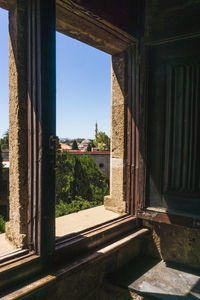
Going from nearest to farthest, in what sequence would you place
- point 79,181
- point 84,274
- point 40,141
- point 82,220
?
1. point 40,141
2. point 84,274
3. point 82,220
4. point 79,181

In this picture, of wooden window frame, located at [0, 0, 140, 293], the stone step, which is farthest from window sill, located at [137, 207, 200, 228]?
wooden window frame, located at [0, 0, 140, 293]

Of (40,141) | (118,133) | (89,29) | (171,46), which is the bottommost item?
(40,141)

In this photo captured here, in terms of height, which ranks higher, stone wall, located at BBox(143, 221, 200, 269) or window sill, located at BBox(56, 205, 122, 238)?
window sill, located at BBox(56, 205, 122, 238)

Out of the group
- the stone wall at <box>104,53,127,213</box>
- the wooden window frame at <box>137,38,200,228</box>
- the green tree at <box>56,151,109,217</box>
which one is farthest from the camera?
the green tree at <box>56,151,109,217</box>

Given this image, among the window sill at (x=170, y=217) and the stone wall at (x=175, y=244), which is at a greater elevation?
the window sill at (x=170, y=217)

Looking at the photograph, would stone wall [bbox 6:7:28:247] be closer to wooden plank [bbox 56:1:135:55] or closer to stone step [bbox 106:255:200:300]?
wooden plank [bbox 56:1:135:55]

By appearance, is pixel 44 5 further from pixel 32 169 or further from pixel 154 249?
pixel 154 249

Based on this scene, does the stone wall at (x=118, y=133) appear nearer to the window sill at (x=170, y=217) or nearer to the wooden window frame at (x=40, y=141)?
the window sill at (x=170, y=217)

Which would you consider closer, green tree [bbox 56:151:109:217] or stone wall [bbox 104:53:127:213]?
stone wall [bbox 104:53:127:213]

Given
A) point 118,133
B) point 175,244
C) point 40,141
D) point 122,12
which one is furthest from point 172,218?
point 122,12

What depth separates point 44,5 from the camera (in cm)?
160

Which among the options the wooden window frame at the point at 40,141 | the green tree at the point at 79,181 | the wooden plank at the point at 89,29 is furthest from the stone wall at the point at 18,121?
the green tree at the point at 79,181

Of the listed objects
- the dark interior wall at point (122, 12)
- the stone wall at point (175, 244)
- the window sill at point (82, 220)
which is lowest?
the stone wall at point (175, 244)

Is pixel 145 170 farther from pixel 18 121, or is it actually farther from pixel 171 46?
pixel 18 121
